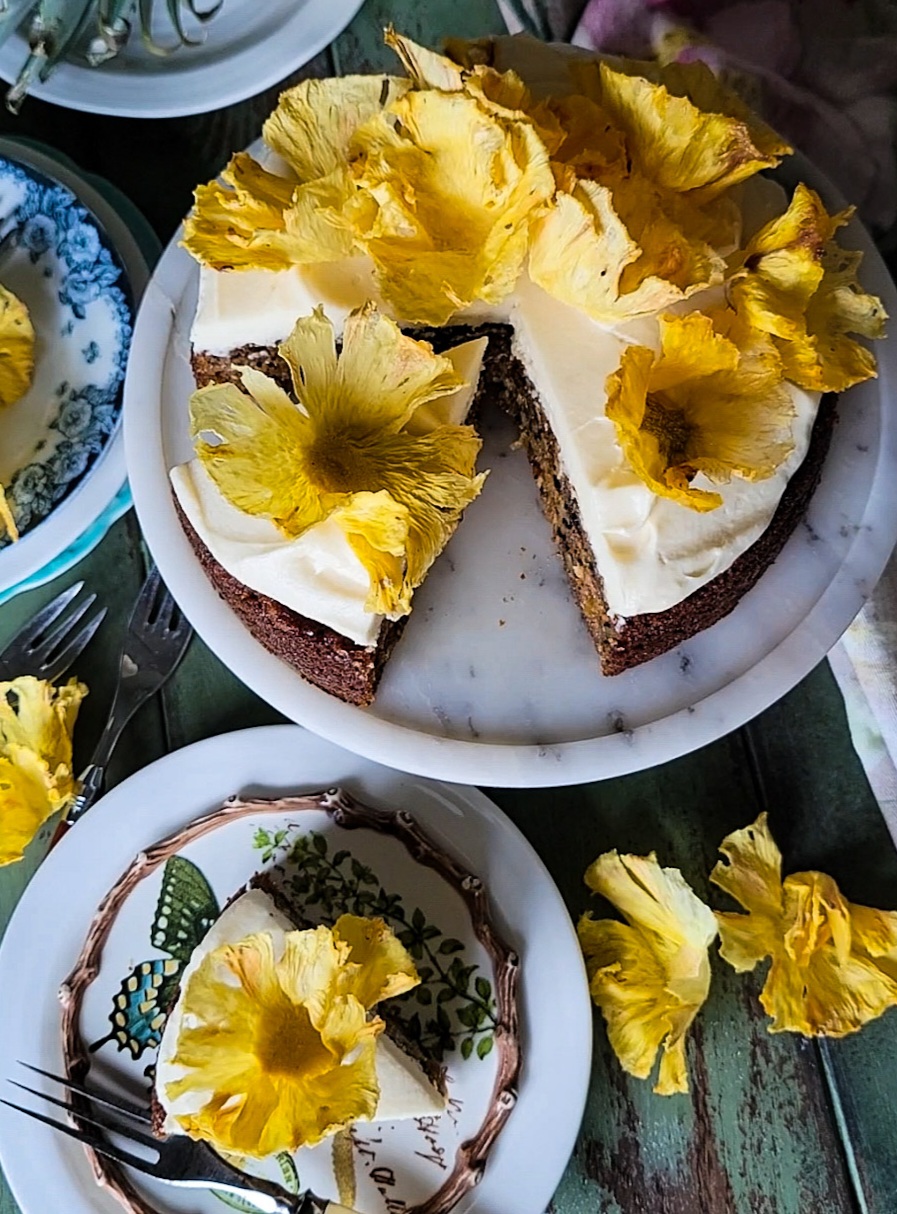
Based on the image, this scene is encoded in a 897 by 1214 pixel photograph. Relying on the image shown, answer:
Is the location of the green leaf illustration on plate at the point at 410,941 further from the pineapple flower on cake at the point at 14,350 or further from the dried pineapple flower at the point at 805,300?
the dried pineapple flower at the point at 805,300

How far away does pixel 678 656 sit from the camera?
1.21 m

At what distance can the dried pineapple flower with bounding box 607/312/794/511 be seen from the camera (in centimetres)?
98

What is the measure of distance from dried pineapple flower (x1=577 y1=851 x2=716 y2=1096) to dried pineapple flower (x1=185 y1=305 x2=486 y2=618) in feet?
1.43

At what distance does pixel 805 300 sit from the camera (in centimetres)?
105

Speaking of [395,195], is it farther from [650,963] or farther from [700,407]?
[650,963]

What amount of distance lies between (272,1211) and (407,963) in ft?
1.02

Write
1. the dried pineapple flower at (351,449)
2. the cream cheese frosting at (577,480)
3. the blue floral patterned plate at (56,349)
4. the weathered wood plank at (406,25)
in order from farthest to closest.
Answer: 1. the weathered wood plank at (406,25)
2. the blue floral patterned plate at (56,349)
3. the cream cheese frosting at (577,480)
4. the dried pineapple flower at (351,449)

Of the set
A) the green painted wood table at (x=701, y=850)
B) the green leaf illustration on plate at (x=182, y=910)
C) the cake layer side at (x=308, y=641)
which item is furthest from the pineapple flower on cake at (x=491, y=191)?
the green leaf illustration on plate at (x=182, y=910)

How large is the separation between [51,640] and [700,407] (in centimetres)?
77

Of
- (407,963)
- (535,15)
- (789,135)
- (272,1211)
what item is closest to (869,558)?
(789,135)

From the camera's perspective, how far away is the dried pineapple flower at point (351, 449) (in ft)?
3.18

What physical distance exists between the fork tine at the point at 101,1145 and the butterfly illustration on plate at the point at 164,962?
8 centimetres

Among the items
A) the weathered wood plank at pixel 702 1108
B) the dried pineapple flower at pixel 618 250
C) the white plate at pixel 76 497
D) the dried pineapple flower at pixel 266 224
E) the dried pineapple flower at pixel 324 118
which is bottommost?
the weathered wood plank at pixel 702 1108

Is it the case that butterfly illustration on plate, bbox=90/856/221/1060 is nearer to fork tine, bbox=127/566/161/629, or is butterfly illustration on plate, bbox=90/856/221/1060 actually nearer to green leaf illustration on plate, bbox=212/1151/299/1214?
green leaf illustration on plate, bbox=212/1151/299/1214
